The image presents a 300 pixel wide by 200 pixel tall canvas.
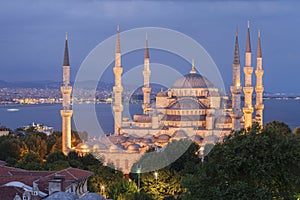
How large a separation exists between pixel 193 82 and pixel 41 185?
25.6 m

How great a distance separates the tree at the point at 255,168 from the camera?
13.2 m

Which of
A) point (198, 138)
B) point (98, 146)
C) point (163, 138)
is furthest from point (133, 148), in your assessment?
point (198, 138)

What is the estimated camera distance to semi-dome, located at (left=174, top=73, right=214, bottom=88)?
Result: 39719 millimetres

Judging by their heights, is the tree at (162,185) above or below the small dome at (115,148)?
below

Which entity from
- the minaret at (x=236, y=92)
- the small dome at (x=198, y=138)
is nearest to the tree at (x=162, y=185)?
the small dome at (x=198, y=138)

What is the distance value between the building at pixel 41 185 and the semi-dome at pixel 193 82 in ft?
72.3

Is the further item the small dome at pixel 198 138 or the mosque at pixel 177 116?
the small dome at pixel 198 138

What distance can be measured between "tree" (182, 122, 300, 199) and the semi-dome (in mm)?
25851

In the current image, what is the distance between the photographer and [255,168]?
520 inches

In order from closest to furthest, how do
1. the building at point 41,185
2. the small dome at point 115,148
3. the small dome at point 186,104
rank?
the building at point 41,185, the small dome at point 115,148, the small dome at point 186,104

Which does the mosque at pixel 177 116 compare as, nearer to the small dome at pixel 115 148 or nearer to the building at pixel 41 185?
the small dome at pixel 115 148

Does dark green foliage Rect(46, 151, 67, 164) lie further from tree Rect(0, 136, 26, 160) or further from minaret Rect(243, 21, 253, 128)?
minaret Rect(243, 21, 253, 128)


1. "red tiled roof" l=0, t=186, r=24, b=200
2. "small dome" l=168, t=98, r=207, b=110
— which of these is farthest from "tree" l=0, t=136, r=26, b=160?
"red tiled roof" l=0, t=186, r=24, b=200

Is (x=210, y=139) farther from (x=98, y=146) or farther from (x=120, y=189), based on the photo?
(x=120, y=189)
